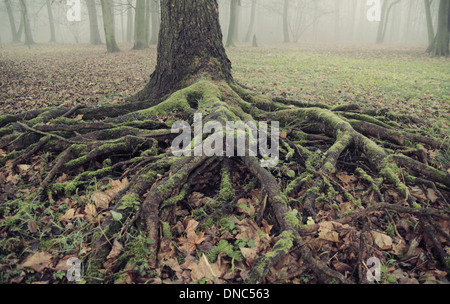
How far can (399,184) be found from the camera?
2.89m

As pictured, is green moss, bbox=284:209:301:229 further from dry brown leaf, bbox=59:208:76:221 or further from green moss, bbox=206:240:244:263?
dry brown leaf, bbox=59:208:76:221

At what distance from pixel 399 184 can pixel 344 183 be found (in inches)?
23.9

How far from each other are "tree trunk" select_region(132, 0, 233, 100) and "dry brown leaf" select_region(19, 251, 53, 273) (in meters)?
3.65

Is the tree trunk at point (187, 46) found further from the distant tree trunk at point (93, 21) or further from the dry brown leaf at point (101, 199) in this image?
the distant tree trunk at point (93, 21)

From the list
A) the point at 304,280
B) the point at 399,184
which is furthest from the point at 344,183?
the point at 304,280

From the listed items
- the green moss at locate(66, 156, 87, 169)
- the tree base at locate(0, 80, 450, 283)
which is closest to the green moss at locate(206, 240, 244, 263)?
the tree base at locate(0, 80, 450, 283)

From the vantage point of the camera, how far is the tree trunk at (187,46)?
511 cm

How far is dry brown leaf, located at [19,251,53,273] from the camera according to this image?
231cm

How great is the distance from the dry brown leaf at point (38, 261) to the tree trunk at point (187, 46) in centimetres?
365

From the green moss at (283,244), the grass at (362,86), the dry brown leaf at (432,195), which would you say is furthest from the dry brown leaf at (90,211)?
the grass at (362,86)

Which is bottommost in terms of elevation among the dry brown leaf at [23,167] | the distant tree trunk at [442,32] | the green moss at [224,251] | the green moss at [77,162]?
the green moss at [224,251]

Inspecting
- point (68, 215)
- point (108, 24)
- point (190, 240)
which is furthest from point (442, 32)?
point (68, 215)
